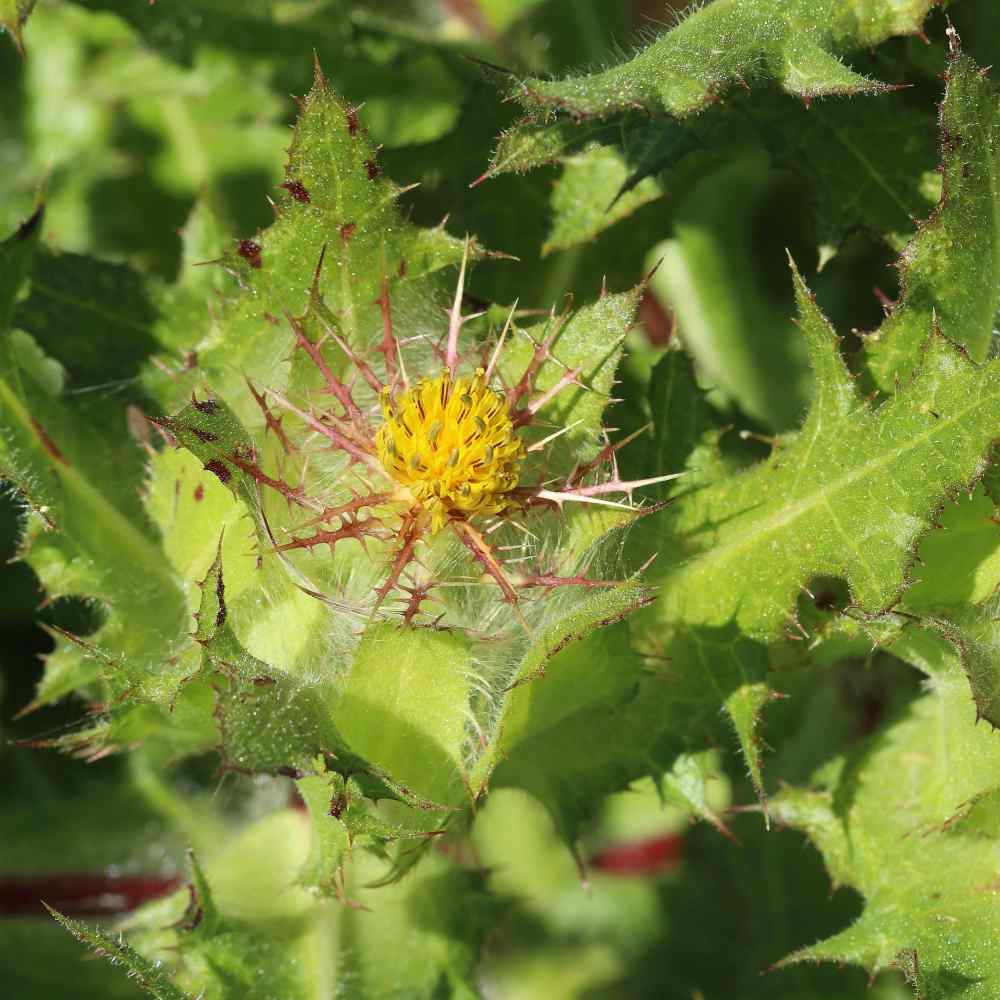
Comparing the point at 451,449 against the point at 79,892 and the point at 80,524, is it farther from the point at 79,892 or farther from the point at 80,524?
the point at 79,892

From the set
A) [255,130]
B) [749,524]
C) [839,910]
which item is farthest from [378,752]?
[255,130]

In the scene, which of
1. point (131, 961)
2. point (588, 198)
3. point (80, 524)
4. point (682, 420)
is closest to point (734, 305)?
point (588, 198)

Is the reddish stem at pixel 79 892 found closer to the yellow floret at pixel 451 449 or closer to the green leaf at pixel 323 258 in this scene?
the green leaf at pixel 323 258

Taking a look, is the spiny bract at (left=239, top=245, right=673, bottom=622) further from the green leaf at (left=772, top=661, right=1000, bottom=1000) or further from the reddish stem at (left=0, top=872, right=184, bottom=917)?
the reddish stem at (left=0, top=872, right=184, bottom=917)

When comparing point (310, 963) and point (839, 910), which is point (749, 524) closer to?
point (310, 963)

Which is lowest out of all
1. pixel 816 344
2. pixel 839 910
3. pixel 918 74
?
pixel 839 910

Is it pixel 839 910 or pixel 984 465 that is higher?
pixel 984 465

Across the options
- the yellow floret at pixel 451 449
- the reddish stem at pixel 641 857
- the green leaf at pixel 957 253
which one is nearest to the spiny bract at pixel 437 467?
the yellow floret at pixel 451 449

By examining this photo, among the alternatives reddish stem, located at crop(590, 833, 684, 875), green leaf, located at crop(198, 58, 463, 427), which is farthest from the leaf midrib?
reddish stem, located at crop(590, 833, 684, 875)
